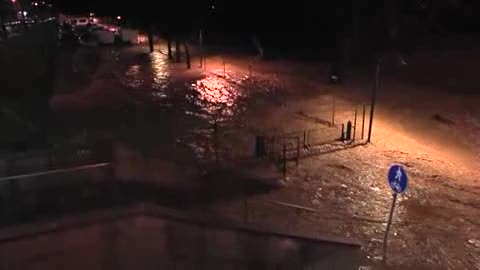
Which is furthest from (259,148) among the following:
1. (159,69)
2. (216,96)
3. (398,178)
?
(159,69)

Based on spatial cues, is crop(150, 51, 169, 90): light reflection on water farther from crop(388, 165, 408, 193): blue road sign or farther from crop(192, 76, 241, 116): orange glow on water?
crop(388, 165, 408, 193): blue road sign

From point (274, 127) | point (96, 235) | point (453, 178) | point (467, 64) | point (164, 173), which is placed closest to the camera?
point (96, 235)

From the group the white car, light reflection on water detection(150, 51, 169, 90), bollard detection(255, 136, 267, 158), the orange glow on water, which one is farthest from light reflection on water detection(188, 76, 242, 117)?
the white car

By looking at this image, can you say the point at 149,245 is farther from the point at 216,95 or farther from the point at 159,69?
the point at 159,69

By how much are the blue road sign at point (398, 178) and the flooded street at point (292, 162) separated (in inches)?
57.0

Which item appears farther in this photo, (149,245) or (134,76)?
(134,76)

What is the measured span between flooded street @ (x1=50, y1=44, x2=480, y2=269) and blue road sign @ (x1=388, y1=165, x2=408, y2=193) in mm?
1449

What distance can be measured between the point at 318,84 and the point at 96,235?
953 inches

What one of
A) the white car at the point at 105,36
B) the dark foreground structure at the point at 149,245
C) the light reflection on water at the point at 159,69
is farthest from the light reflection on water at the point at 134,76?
the dark foreground structure at the point at 149,245

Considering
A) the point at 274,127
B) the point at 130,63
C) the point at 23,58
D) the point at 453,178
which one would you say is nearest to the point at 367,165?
the point at 453,178

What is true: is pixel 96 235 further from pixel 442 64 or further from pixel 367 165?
pixel 442 64

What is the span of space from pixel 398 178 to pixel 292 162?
655 centimetres

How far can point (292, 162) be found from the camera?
53.8 feet

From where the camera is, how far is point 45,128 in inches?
749
